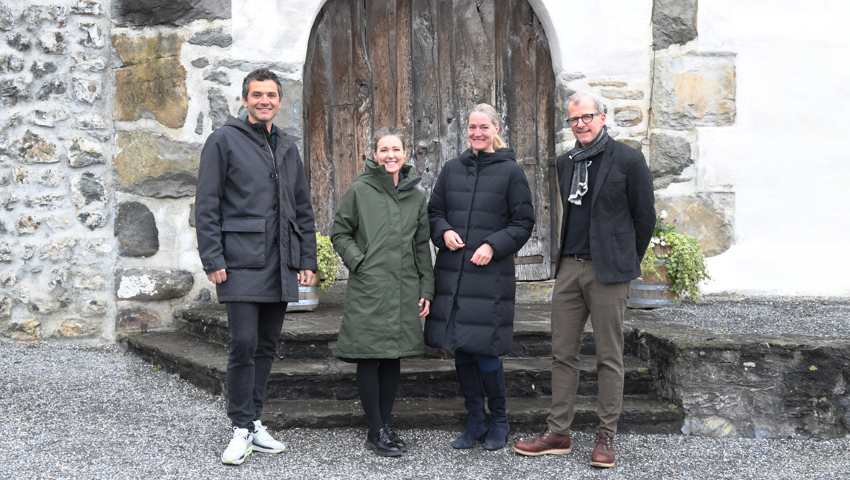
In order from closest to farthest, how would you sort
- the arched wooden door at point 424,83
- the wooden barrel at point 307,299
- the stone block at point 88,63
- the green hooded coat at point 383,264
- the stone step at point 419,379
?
the green hooded coat at point 383,264
the stone step at point 419,379
the wooden barrel at point 307,299
the stone block at point 88,63
the arched wooden door at point 424,83

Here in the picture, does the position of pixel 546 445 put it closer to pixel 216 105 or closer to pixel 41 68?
pixel 216 105

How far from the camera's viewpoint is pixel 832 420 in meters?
3.12

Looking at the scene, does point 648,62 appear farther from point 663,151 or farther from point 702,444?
point 702,444

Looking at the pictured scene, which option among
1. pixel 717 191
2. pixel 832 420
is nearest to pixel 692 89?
pixel 717 191

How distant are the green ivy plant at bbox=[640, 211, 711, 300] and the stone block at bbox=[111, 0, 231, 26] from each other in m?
3.01

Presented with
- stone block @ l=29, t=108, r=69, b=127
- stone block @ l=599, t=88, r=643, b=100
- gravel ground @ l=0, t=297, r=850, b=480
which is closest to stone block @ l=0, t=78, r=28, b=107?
stone block @ l=29, t=108, r=69, b=127

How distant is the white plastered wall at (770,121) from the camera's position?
4703 millimetres

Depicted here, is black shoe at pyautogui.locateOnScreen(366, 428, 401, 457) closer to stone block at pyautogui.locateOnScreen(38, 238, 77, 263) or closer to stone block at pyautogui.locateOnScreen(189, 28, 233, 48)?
stone block at pyautogui.locateOnScreen(38, 238, 77, 263)

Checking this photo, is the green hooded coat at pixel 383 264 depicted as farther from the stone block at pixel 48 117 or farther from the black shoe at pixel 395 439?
the stone block at pixel 48 117

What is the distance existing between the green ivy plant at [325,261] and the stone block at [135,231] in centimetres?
106

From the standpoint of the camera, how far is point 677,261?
4336 mm

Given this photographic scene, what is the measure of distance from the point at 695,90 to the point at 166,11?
11.3 ft

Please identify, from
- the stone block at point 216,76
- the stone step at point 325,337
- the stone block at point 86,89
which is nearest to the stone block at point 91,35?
the stone block at point 86,89

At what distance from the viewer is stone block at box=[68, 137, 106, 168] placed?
431 cm
